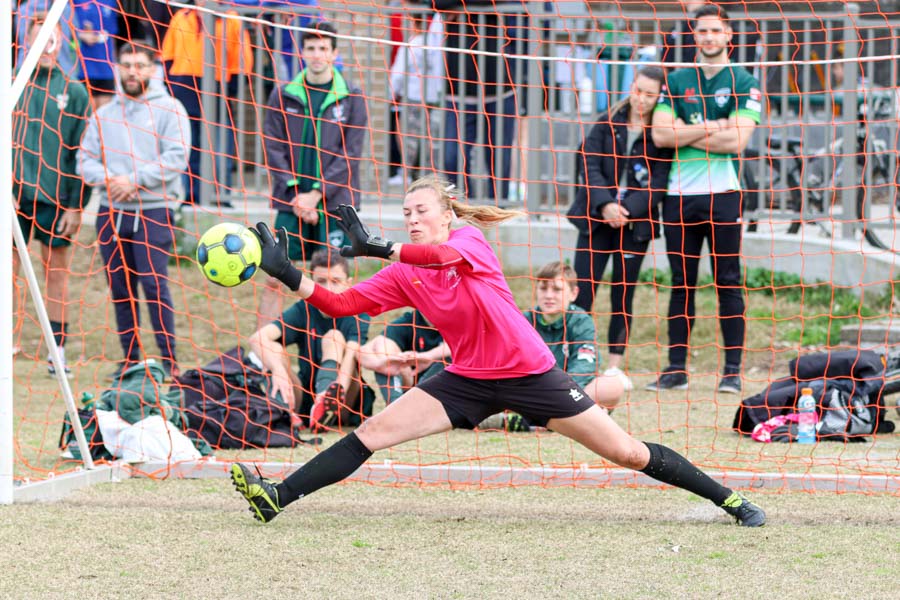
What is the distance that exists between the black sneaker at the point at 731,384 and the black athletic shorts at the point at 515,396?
10.2ft

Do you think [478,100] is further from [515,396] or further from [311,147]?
[515,396]

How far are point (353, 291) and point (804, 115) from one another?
256 inches

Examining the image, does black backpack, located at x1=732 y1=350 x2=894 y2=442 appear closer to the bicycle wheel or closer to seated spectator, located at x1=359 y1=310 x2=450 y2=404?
seated spectator, located at x1=359 y1=310 x2=450 y2=404

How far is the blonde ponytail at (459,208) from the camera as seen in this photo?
5184 mm

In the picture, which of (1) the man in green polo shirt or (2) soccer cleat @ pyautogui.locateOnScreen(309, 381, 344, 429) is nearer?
(2) soccer cleat @ pyautogui.locateOnScreen(309, 381, 344, 429)

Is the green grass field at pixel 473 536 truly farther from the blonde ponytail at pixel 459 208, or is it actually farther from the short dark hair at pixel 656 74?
the short dark hair at pixel 656 74

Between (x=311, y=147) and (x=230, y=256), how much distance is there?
3438 mm

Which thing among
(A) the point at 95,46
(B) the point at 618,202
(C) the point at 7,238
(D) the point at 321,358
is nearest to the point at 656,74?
(B) the point at 618,202

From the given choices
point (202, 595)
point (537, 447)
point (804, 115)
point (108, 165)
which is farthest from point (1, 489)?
point (804, 115)

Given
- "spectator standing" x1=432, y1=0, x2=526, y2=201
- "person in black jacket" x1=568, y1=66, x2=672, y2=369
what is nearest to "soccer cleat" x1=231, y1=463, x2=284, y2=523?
"person in black jacket" x1=568, y1=66, x2=672, y2=369

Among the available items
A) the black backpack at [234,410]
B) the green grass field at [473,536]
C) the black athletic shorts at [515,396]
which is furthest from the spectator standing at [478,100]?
the black athletic shorts at [515,396]

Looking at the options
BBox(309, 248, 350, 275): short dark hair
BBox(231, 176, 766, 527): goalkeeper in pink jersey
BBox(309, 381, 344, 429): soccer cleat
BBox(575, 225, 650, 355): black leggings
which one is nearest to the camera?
BBox(231, 176, 766, 527): goalkeeper in pink jersey


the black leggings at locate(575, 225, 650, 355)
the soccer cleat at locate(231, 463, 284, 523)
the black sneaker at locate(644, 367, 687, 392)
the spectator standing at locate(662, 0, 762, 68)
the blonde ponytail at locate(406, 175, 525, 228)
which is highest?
Answer: the spectator standing at locate(662, 0, 762, 68)

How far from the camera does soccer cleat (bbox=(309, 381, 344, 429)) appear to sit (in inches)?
284
